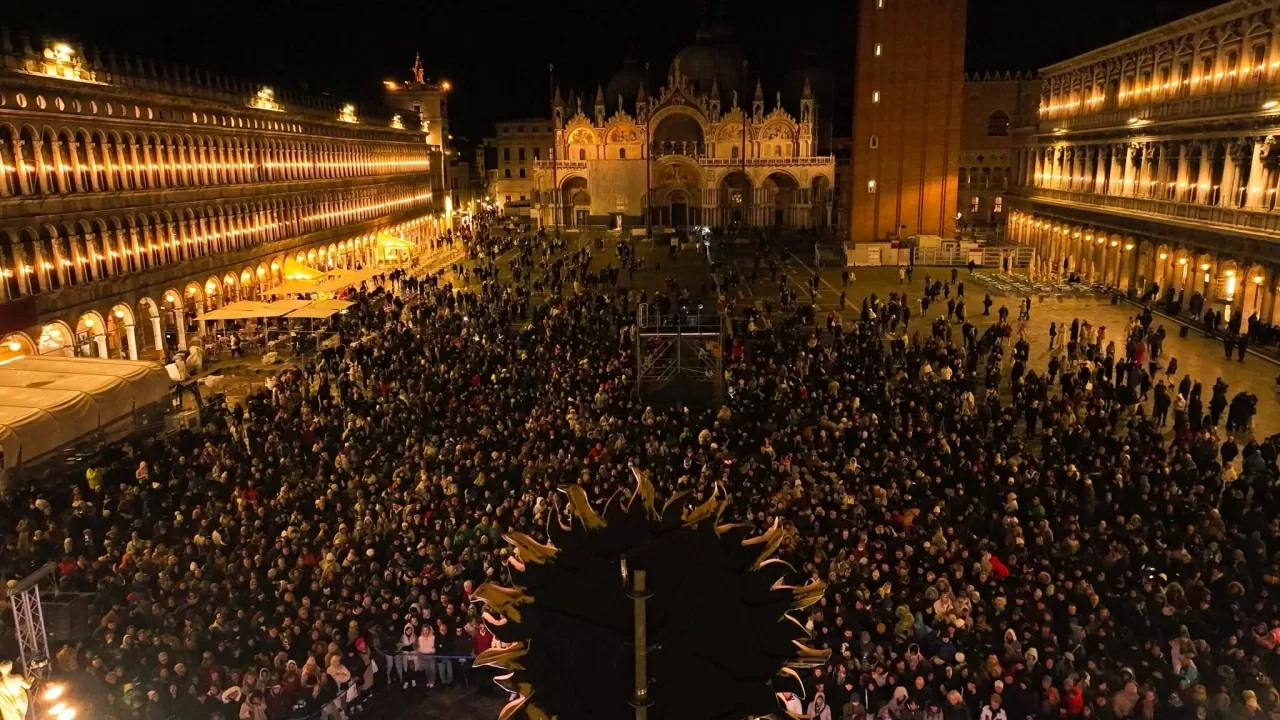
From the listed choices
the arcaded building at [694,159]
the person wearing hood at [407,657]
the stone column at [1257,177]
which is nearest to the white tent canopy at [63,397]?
the person wearing hood at [407,657]

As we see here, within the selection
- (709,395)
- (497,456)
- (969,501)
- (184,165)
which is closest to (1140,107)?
(709,395)

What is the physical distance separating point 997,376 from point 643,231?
5201 cm

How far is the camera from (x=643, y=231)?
7250cm

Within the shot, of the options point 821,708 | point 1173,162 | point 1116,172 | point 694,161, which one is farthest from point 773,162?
point 821,708

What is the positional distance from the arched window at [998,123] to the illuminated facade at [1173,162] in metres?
15.7

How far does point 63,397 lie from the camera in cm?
1867

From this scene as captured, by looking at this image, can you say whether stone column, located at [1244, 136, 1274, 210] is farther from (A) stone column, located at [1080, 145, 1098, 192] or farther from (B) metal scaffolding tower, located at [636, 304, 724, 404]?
(B) metal scaffolding tower, located at [636, 304, 724, 404]

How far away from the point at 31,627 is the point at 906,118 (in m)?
52.4

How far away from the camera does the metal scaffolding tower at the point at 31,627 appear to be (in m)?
8.88

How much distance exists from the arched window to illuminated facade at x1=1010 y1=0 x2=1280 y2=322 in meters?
15.7

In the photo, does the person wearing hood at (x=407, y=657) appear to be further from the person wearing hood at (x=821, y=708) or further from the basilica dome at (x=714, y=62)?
the basilica dome at (x=714, y=62)

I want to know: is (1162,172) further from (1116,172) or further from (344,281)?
(344,281)

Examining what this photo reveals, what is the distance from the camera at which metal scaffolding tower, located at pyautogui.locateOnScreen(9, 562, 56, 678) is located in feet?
29.1

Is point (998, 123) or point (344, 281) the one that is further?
point (998, 123)
